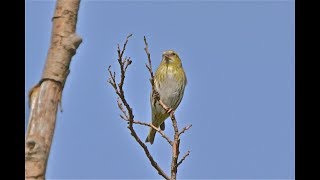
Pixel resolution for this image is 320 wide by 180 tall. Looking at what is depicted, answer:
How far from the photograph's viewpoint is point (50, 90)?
77.8 inches

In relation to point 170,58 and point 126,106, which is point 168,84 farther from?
point 126,106

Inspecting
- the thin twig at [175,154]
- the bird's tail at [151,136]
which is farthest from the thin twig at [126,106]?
the bird's tail at [151,136]

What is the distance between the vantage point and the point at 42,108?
1920mm

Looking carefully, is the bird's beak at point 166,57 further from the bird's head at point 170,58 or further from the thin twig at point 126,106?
the thin twig at point 126,106

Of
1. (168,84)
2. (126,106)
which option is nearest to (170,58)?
(168,84)

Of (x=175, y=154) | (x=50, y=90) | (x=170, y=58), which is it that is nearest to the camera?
(x=50, y=90)

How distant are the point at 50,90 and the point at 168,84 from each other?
5309 mm

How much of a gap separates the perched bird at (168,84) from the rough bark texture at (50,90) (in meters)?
4.89

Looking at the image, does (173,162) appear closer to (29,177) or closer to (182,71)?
(29,177)

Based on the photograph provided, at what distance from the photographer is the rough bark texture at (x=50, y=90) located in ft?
6.05
